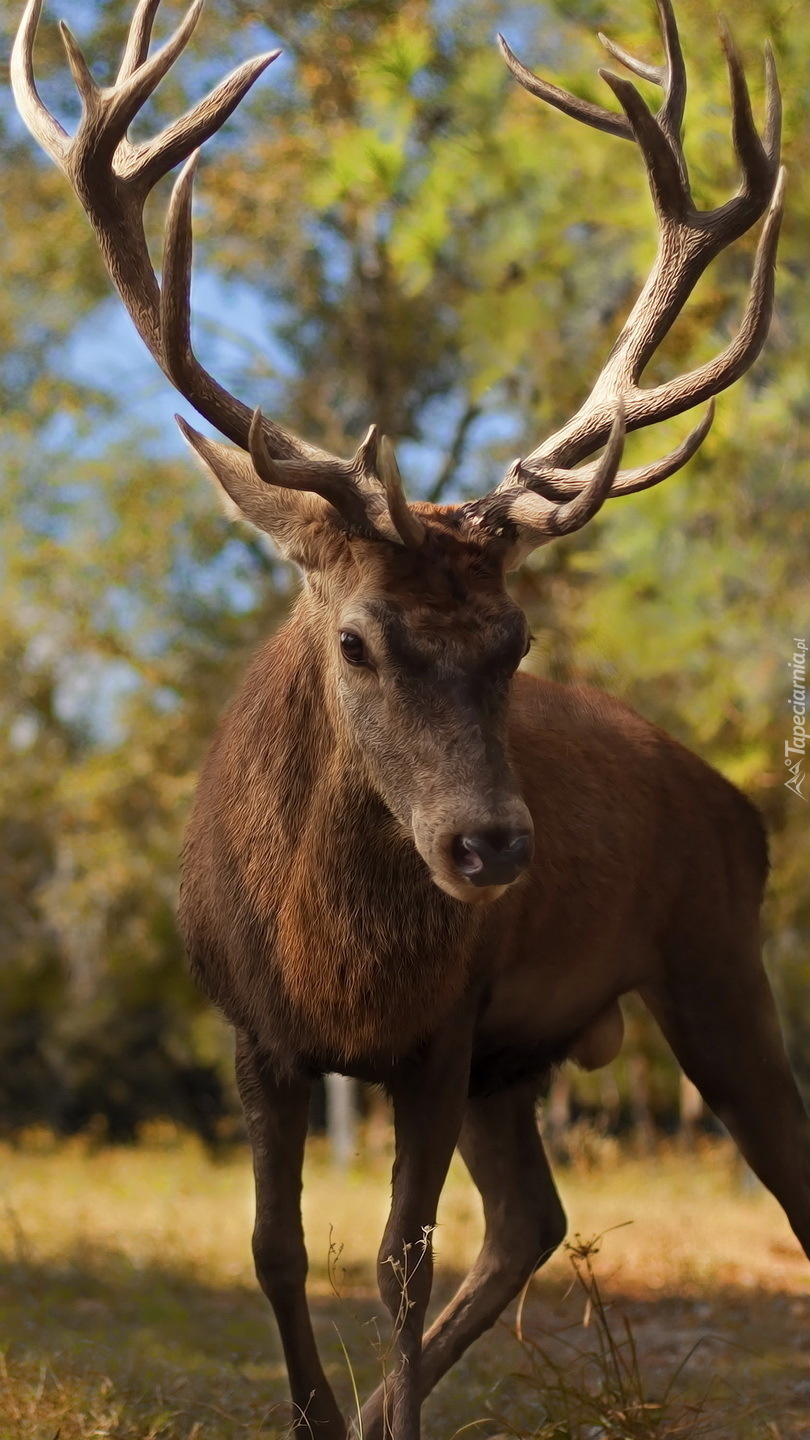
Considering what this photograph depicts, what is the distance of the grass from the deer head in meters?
1.27

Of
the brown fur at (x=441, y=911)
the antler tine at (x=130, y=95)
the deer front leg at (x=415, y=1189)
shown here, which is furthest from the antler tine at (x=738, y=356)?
the deer front leg at (x=415, y=1189)

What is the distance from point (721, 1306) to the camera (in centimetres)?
680

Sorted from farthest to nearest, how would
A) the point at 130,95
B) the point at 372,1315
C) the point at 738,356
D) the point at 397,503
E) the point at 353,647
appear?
the point at 372,1315, the point at 738,356, the point at 130,95, the point at 353,647, the point at 397,503

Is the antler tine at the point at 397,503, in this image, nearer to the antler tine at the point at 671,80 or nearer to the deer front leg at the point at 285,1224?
the deer front leg at the point at 285,1224

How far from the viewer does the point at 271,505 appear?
12.6ft

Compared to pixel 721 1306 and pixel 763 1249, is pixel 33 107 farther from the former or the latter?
A: pixel 763 1249

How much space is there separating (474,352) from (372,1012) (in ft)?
21.1

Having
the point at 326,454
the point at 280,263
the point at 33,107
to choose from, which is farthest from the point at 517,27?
the point at 326,454

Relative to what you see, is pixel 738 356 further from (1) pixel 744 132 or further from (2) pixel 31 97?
(2) pixel 31 97

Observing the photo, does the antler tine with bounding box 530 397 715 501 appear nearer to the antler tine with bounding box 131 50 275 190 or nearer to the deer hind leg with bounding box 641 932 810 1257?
the antler tine with bounding box 131 50 275 190

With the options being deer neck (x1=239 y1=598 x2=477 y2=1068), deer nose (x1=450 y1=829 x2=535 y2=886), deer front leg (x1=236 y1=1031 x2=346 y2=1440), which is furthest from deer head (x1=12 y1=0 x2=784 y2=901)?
deer front leg (x1=236 y1=1031 x2=346 y2=1440)

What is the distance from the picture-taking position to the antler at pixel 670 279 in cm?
388

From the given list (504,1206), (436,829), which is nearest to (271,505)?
→ (436,829)

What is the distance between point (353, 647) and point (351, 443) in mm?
11089
